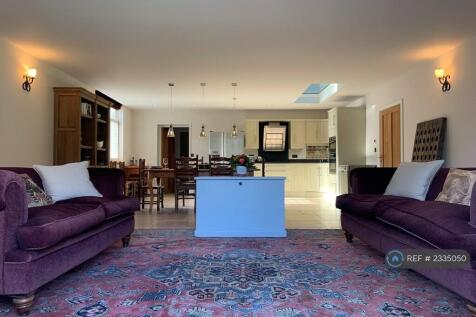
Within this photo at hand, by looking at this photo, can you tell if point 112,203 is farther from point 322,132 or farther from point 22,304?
point 322,132

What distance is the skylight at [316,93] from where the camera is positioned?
7.97 metres

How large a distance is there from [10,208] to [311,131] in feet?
27.4

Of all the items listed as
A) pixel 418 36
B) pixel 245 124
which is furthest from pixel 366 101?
pixel 418 36

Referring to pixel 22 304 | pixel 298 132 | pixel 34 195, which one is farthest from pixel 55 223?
pixel 298 132

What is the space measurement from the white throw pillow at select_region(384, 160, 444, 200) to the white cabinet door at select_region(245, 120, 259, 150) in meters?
6.07

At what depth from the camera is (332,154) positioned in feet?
28.3

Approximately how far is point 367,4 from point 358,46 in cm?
126

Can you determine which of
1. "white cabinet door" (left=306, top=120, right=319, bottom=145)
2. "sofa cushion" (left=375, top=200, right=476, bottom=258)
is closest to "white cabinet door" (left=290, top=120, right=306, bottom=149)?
"white cabinet door" (left=306, top=120, right=319, bottom=145)

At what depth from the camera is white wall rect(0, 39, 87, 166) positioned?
173 inches

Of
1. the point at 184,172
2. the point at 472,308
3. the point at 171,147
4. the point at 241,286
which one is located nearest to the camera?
the point at 472,308

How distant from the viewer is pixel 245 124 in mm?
9750

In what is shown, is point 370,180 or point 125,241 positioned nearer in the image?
point 125,241

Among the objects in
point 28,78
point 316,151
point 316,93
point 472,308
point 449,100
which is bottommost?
point 472,308

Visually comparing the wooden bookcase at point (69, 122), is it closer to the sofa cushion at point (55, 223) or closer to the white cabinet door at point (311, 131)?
the sofa cushion at point (55, 223)
